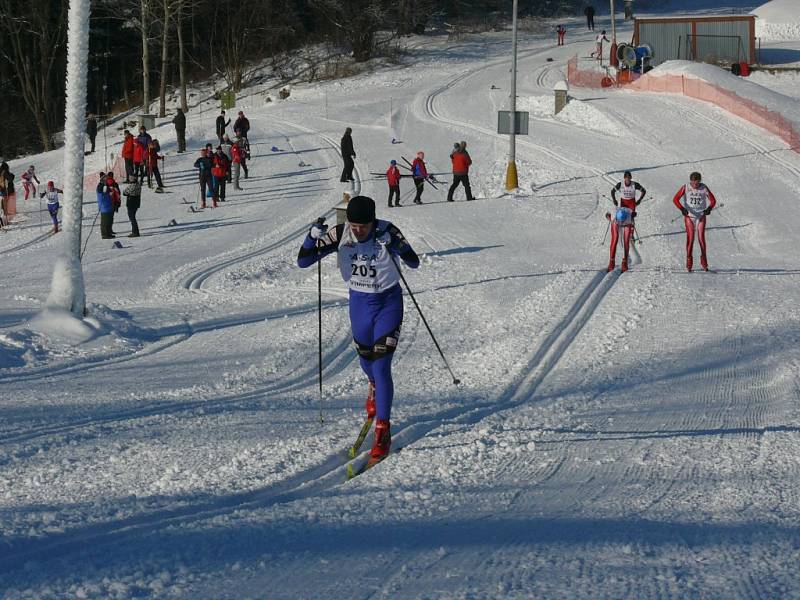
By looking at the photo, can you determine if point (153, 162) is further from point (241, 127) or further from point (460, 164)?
point (460, 164)

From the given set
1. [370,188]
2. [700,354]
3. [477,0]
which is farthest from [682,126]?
[477,0]

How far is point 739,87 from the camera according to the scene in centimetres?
3903

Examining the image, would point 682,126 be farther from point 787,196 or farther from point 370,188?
point 370,188

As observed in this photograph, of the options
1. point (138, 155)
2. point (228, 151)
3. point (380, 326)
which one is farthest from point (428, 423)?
point (138, 155)

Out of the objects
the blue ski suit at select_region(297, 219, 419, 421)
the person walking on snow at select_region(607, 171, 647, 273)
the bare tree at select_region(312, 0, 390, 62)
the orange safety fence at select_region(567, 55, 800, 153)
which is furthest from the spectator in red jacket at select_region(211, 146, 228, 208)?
the bare tree at select_region(312, 0, 390, 62)

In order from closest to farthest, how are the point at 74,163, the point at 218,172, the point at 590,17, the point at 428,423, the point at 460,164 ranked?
the point at 428,423 < the point at 74,163 < the point at 460,164 < the point at 218,172 < the point at 590,17

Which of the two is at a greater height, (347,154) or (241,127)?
(241,127)

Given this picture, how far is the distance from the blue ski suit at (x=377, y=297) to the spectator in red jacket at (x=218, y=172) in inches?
799

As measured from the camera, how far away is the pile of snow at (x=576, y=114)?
37156 mm

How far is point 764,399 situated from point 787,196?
762 inches

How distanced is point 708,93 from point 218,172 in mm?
20550

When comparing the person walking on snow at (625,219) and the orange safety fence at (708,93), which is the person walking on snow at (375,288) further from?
the orange safety fence at (708,93)

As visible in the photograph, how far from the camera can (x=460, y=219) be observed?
23.6 meters

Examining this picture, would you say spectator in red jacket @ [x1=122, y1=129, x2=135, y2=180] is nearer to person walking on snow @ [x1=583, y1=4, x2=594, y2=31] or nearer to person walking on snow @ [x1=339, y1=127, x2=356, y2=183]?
person walking on snow @ [x1=339, y1=127, x2=356, y2=183]
